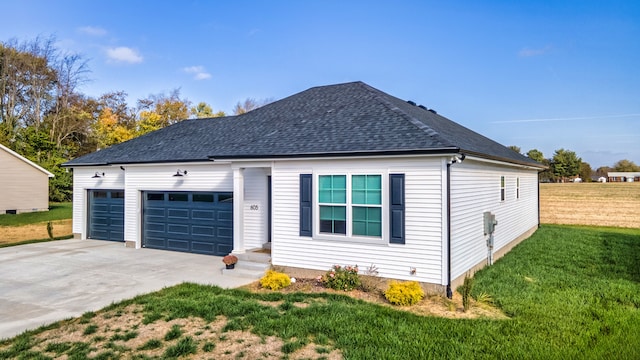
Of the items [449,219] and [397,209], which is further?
[397,209]

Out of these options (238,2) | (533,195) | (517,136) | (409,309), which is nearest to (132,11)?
(238,2)

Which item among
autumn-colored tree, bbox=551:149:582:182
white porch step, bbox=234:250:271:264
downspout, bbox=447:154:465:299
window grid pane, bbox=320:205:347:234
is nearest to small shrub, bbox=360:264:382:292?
window grid pane, bbox=320:205:347:234

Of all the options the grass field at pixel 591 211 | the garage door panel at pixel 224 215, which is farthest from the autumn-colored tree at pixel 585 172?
the garage door panel at pixel 224 215

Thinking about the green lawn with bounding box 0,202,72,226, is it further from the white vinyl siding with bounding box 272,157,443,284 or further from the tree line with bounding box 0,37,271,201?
the white vinyl siding with bounding box 272,157,443,284

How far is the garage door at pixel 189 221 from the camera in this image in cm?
1222

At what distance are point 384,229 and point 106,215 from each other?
1217 cm

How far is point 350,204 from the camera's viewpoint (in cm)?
855

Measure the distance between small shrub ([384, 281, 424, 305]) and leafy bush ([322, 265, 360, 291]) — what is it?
2.86 feet

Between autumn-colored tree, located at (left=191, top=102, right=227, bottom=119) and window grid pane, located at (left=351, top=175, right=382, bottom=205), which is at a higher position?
autumn-colored tree, located at (left=191, top=102, right=227, bottom=119)

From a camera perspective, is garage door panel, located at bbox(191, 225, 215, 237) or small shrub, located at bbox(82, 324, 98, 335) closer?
small shrub, located at bbox(82, 324, 98, 335)

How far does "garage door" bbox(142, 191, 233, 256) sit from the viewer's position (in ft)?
40.1

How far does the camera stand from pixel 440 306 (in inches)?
277

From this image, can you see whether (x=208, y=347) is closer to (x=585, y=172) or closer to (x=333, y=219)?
(x=333, y=219)

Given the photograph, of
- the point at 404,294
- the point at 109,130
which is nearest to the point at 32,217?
the point at 109,130
